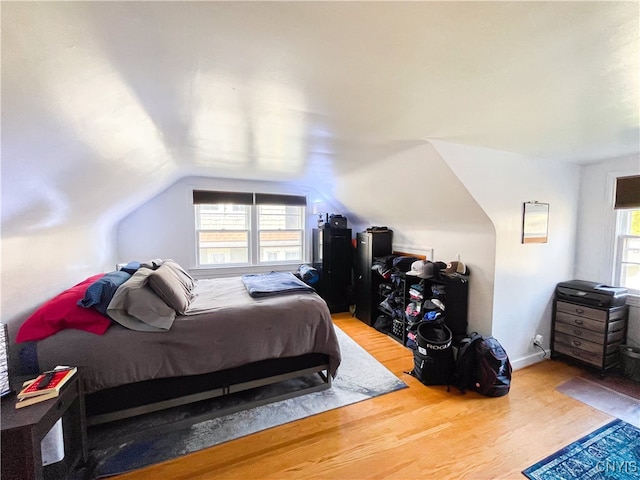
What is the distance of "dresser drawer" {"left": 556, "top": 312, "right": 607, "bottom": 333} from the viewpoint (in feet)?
8.67

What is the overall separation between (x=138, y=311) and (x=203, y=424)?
1.00 metres

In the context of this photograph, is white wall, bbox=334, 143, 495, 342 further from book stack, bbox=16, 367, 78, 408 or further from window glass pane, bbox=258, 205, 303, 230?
book stack, bbox=16, 367, 78, 408

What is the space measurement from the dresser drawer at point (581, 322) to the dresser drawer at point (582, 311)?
3 centimetres

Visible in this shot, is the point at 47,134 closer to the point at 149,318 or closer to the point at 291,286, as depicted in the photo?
the point at 149,318

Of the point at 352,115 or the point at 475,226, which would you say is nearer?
the point at 352,115

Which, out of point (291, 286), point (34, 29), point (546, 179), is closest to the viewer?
point (34, 29)

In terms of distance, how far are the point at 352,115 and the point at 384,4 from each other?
90cm

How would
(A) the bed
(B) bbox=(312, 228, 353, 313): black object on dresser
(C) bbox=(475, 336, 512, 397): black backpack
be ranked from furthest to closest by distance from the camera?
(B) bbox=(312, 228, 353, 313): black object on dresser < (C) bbox=(475, 336, 512, 397): black backpack < (A) the bed

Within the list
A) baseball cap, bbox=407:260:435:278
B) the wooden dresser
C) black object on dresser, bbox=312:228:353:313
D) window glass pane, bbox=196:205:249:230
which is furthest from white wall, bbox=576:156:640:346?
window glass pane, bbox=196:205:249:230

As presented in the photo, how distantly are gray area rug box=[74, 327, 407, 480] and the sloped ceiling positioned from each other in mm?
1557

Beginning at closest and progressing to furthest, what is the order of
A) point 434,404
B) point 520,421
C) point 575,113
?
point 575,113
point 520,421
point 434,404

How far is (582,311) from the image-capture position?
2.81m

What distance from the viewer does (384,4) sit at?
33.0 inches

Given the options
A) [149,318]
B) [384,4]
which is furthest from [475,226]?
[149,318]
